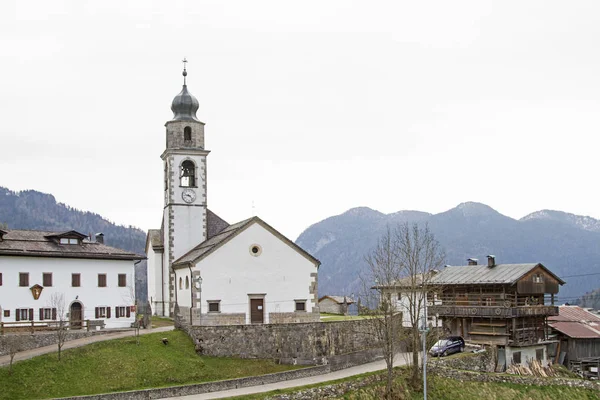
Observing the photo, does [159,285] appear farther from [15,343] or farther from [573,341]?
[573,341]

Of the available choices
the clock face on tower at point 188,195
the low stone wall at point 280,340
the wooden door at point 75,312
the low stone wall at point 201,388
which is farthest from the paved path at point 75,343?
the clock face on tower at point 188,195

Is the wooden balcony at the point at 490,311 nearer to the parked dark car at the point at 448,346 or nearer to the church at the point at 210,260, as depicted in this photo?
the parked dark car at the point at 448,346

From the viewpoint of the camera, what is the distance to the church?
51.0 meters

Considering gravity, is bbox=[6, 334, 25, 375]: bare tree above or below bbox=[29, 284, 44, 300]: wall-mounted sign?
below

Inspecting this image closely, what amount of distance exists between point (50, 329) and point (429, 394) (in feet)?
77.4

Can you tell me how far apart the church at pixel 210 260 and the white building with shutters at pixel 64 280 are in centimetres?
455

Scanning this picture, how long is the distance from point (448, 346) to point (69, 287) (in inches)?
1032

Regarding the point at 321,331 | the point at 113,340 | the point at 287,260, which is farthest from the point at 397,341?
the point at 113,340

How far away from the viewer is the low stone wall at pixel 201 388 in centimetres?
3510

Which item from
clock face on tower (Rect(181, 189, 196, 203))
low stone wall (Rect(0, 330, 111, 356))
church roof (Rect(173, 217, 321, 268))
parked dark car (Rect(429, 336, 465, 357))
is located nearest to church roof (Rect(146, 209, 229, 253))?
clock face on tower (Rect(181, 189, 196, 203))

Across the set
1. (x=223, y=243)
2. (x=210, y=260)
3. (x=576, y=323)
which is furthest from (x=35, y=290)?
(x=576, y=323)

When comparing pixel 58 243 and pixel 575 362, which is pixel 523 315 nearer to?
pixel 575 362

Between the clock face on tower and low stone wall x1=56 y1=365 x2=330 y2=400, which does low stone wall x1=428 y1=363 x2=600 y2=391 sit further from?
the clock face on tower

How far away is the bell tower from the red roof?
30303 millimetres
